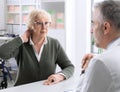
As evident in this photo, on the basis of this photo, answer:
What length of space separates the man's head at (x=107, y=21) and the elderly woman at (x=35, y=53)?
111 centimetres

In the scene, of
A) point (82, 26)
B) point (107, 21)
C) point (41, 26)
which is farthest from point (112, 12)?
point (82, 26)

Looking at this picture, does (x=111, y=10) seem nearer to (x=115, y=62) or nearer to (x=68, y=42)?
(x=115, y=62)

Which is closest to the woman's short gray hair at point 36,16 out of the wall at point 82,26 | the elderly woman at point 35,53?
the elderly woman at point 35,53

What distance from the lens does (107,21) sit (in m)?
1.23

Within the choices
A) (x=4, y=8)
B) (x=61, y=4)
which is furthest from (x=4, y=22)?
(x=61, y=4)

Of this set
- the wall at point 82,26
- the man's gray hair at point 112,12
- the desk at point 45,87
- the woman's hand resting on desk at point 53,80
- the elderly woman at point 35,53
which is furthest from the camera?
the wall at point 82,26

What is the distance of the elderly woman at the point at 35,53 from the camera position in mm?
2404

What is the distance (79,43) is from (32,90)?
2.04 meters

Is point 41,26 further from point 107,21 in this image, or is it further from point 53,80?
point 107,21

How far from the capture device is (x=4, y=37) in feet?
17.0

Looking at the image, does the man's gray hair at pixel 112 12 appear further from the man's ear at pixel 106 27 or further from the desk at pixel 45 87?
the desk at pixel 45 87

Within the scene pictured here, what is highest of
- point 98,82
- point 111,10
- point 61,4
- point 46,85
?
point 61,4

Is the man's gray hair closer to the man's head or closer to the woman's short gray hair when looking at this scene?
the man's head

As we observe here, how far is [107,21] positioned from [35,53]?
130cm
